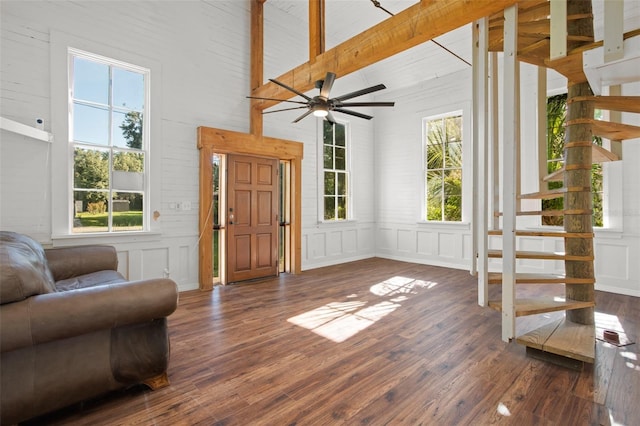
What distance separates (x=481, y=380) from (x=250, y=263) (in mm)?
3961

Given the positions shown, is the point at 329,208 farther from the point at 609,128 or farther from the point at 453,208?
the point at 609,128

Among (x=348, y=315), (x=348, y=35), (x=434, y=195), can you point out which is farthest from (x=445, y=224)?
(x=348, y=35)

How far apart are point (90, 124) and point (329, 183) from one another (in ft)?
14.0

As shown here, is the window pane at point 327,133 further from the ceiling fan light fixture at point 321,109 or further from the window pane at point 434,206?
the ceiling fan light fixture at point 321,109

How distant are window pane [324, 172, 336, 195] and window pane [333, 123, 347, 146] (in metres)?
0.73

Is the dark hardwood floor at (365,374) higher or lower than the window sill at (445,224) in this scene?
lower

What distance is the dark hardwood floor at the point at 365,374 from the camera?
1.93 meters

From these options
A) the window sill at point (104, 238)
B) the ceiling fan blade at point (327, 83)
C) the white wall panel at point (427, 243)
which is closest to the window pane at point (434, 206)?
the white wall panel at point (427, 243)

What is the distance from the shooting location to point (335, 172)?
6.98 metres

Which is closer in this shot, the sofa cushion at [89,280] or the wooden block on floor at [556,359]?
the wooden block on floor at [556,359]

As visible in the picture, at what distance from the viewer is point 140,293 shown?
6.64 feet

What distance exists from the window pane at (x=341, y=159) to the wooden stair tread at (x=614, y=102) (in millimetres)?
4555

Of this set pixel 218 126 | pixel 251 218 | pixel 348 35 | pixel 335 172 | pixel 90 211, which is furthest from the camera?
pixel 335 172

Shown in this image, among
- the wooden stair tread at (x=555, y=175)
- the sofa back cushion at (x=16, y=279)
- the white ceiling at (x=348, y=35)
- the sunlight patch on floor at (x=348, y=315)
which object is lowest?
the sunlight patch on floor at (x=348, y=315)
